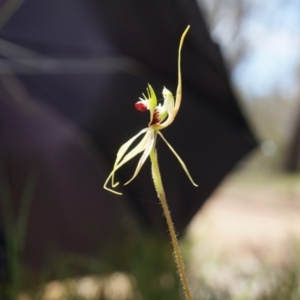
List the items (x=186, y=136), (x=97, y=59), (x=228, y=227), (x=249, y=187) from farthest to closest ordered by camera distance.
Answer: (x=249, y=187), (x=228, y=227), (x=186, y=136), (x=97, y=59)

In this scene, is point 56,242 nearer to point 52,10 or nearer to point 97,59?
point 97,59

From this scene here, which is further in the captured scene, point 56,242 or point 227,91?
point 56,242

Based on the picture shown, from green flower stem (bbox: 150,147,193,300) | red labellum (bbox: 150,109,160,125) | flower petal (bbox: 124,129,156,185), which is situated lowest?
green flower stem (bbox: 150,147,193,300)

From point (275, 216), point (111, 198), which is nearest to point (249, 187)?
point (275, 216)

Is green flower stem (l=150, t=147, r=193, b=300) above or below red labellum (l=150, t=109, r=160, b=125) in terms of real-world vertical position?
below

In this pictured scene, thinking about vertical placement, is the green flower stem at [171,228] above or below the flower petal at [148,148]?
below

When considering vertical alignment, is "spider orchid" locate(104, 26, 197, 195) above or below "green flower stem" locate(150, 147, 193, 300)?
above

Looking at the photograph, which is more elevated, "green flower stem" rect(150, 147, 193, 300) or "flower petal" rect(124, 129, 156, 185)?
"flower petal" rect(124, 129, 156, 185)

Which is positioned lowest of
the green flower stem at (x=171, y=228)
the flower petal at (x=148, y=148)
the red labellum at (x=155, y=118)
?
the green flower stem at (x=171, y=228)

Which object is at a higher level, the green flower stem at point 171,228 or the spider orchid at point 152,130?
the spider orchid at point 152,130

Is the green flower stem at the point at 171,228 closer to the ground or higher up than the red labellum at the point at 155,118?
closer to the ground

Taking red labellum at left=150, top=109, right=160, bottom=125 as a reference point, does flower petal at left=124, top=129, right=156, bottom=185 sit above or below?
below
